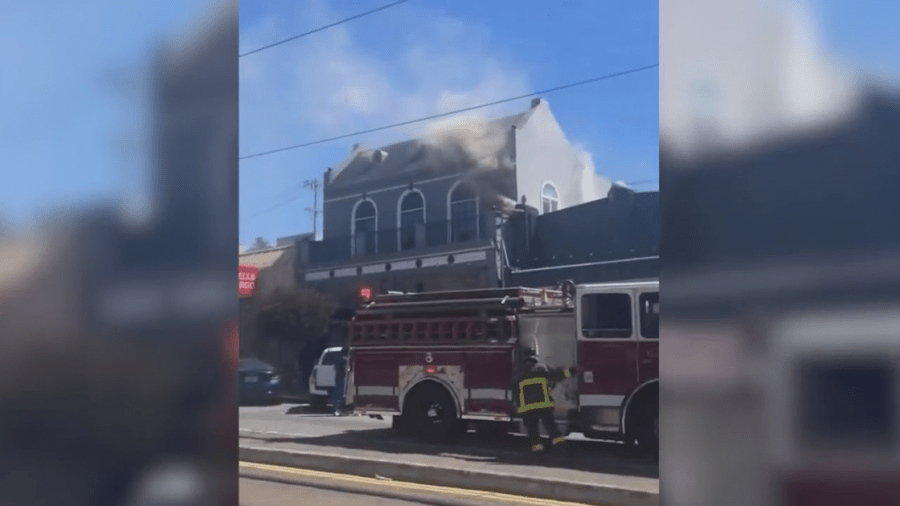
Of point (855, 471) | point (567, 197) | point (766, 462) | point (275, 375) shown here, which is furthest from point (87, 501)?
point (855, 471)

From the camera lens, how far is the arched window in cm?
235

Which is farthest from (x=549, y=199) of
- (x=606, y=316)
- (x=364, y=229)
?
(x=606, y=316)

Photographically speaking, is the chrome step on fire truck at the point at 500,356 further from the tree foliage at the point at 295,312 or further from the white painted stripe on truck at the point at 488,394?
the tree foliage at the point at 295,312

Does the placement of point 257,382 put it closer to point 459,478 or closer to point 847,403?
point 459,478

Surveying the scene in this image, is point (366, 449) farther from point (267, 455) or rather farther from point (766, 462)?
point (766, 462)

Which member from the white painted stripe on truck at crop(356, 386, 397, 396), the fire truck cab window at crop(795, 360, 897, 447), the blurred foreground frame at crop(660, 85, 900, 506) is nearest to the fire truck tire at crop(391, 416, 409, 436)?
the white painted stripe on truck at crop(356, 386, 397, 396)

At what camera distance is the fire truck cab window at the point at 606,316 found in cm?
276

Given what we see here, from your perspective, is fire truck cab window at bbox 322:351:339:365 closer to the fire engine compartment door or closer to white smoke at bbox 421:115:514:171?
the fire engine compartment door

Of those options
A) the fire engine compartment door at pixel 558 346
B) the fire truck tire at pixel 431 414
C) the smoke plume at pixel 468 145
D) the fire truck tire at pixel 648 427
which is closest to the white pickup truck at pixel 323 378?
the fire truck tire at pixel 431 414

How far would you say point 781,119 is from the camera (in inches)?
62.9

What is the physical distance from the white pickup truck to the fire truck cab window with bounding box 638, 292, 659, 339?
1.07 m

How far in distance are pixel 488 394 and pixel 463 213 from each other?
1.58 m

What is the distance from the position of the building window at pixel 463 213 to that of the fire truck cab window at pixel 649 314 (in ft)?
1.80

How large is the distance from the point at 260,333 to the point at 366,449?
1.03 m
